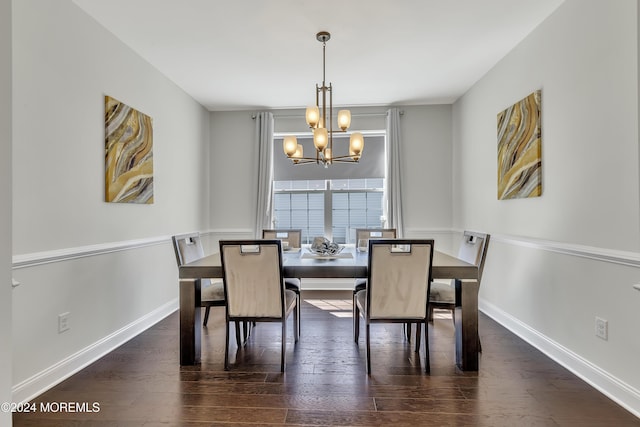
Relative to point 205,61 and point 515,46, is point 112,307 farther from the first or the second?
point 515,46

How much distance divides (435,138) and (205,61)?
307 cm

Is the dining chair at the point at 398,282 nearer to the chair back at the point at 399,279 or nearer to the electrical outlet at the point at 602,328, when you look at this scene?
the chair back at the point at 399,279

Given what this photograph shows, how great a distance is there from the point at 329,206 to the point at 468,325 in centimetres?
297

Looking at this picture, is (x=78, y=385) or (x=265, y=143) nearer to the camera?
(x=78, y=385)

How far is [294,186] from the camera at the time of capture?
5.14 meters

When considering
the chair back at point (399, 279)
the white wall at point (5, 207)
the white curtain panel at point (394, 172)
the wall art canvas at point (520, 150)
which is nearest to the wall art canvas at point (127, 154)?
the white wall at point (5, 207)

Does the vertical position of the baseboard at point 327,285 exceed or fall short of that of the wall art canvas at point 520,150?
it falls short

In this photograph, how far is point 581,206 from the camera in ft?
7.58

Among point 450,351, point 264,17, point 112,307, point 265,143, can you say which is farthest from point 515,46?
point 112,307

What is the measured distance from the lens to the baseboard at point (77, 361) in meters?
2.03

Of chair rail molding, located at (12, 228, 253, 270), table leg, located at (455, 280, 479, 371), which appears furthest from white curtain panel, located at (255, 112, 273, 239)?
table leg, located at (455, 280, 479, 371)

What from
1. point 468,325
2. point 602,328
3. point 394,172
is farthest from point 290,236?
point 602,328

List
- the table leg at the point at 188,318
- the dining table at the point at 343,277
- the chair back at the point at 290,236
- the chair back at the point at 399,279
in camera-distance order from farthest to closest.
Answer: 1. the chair back at the point at 290,236
2. the table leg at the point at 188,318
3. the dining table at the point at 343,277
4. the chair back at the point at 399,279

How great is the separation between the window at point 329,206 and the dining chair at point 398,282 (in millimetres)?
2710
